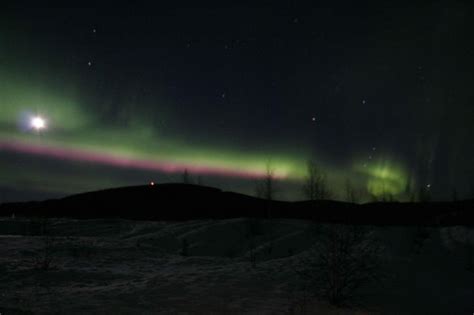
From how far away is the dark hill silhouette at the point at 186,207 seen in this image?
328 ft

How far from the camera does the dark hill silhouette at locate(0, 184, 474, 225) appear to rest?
99.9 meters

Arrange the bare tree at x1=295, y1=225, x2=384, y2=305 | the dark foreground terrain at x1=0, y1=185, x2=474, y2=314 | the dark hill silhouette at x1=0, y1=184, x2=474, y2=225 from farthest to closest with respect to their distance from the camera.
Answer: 1. the dark hill silhouette at x1=0, y1=184, x2=474, y2=225
2. the bare tree at x1=295, y1=225, x2=384, y2=305
3. the dark foreground terrain at x1=0, y1=185, x2=474, y2=314

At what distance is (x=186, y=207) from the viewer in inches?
4252

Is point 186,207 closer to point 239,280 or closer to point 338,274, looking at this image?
point 239,280

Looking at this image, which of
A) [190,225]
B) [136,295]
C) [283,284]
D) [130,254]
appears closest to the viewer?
[136,295]

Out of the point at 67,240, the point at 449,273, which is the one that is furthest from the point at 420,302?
the point at 67,240

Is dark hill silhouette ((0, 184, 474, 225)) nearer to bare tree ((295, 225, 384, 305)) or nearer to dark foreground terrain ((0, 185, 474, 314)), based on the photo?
dark foreground terrain ((0, 185, 474, 314))

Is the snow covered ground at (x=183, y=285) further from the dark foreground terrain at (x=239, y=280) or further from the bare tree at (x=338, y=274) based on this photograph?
the bare tree at (x=338, y=274)

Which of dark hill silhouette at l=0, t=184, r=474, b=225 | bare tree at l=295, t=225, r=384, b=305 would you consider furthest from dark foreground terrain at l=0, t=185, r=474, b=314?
dark hill silhouette at l=0, t=184, r=474, b=225

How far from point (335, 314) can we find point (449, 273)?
9188mm

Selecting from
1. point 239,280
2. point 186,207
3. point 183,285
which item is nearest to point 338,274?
point 239,280

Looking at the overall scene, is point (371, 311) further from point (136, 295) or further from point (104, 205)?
point (104, 205)

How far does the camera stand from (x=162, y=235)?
40844mm

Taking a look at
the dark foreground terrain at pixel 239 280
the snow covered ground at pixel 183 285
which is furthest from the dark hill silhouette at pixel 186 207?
the snow covered ground at pixel 183 285
